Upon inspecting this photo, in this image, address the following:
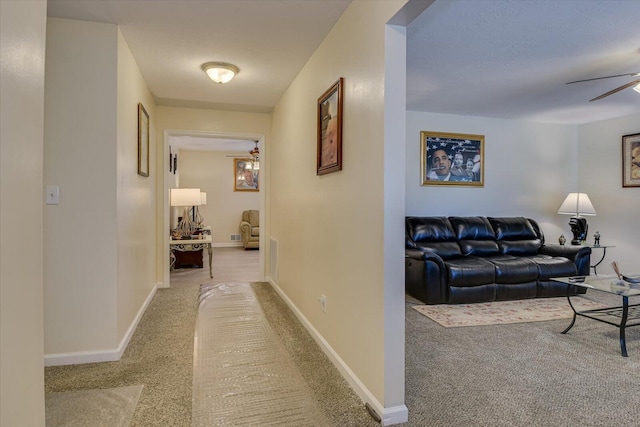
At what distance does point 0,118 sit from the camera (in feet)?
3.40

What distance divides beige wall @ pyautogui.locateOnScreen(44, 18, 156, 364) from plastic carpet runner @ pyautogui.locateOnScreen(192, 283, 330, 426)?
0.70 metres

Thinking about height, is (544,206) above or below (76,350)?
above

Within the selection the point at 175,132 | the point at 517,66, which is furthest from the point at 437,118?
the point at 175,132

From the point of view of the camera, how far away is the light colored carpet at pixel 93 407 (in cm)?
177

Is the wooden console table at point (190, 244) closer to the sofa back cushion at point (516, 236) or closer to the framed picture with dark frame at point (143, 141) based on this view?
the framed picture with dark frame at point (143, 141)

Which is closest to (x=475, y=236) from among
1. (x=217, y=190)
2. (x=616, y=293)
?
(x=616, y=293)

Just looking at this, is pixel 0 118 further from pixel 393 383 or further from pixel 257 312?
pixel 257 312

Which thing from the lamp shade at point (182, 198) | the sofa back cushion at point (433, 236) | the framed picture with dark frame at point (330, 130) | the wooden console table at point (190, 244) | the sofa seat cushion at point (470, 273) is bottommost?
the sofa seat cushion at point (470, 273)

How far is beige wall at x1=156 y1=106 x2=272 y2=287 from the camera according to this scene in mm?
4566

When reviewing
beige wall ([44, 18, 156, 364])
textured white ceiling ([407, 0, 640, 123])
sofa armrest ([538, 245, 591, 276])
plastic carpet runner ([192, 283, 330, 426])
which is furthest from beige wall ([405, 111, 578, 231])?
beige wall ([44, 18, 156, 364])

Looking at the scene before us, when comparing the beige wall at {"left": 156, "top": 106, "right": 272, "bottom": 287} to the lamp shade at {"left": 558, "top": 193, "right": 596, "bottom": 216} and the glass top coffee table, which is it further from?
the lamp shade at {"left": 558, "top": 193, "right": 596, "bottom": 216}

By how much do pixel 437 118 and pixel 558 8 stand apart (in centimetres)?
276

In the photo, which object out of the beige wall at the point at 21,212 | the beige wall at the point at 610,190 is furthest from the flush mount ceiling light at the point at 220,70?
the beige wall at the point at 610,190

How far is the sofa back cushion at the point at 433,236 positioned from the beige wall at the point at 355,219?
1705mm
